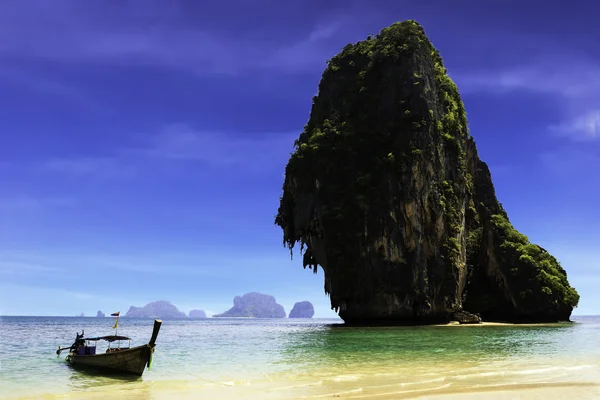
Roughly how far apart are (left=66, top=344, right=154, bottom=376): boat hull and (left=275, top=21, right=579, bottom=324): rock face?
111 feet

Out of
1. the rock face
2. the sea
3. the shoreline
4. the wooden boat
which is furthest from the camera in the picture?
the rock face

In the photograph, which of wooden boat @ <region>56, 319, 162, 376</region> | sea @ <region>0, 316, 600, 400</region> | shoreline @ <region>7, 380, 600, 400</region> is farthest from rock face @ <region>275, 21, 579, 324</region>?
shoreline @ <region>7, 380, 600, 400</region>

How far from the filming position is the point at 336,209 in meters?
50.2

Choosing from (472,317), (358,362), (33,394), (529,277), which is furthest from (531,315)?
(33,394)

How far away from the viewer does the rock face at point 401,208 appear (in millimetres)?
48594

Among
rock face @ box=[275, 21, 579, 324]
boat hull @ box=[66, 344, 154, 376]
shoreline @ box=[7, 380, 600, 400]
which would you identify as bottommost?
shoreline @ box=[7, 380, 600, 400]

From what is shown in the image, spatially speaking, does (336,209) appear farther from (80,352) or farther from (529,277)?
(80,352)

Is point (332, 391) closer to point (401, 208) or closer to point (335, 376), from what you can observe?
point (335, 376)

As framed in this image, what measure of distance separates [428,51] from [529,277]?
96.0 ft

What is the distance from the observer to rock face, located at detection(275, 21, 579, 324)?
48594mm

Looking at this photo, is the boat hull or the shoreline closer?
the shoreline

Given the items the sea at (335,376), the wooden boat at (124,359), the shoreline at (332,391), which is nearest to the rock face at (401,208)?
the sea at (335,376)

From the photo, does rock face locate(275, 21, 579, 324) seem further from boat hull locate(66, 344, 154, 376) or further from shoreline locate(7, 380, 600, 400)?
shoreline locate(7, 380, 600, 400)

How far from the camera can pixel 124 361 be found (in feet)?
51.2
